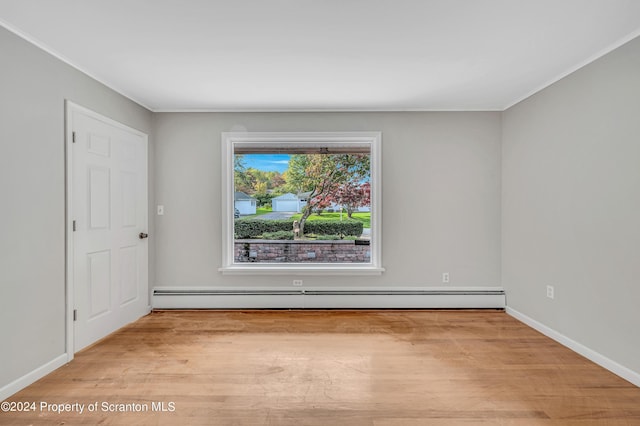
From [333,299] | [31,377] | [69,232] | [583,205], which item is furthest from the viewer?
[333,299]

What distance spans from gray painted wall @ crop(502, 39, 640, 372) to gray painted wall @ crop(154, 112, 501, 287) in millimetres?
330

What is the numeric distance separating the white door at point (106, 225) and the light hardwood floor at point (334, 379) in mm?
259

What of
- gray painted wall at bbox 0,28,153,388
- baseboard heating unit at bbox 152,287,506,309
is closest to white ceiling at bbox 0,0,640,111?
gray painted wall at bbox 0,28,153,388

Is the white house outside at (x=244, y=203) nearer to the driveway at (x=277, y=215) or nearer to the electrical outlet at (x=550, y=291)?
the driveway at (x=277, y=215)

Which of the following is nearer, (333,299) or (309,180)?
(333,299)

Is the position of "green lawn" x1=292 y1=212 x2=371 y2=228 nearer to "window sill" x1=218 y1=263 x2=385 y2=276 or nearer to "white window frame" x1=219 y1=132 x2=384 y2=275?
"white window frame" x1=219 y1=132 x2=384 y2=275

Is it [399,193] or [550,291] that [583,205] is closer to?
[550,291]

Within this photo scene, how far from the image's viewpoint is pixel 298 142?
3.79m

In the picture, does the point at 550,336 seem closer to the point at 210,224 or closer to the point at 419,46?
the point at 419,46

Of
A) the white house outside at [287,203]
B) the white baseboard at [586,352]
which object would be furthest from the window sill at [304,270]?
the white baseboard at [586,352]

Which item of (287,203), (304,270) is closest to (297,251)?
(304,270)

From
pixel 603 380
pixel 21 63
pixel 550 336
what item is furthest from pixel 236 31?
pixel 550 336

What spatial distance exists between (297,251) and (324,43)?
245 cm

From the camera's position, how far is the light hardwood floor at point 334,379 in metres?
1.84
